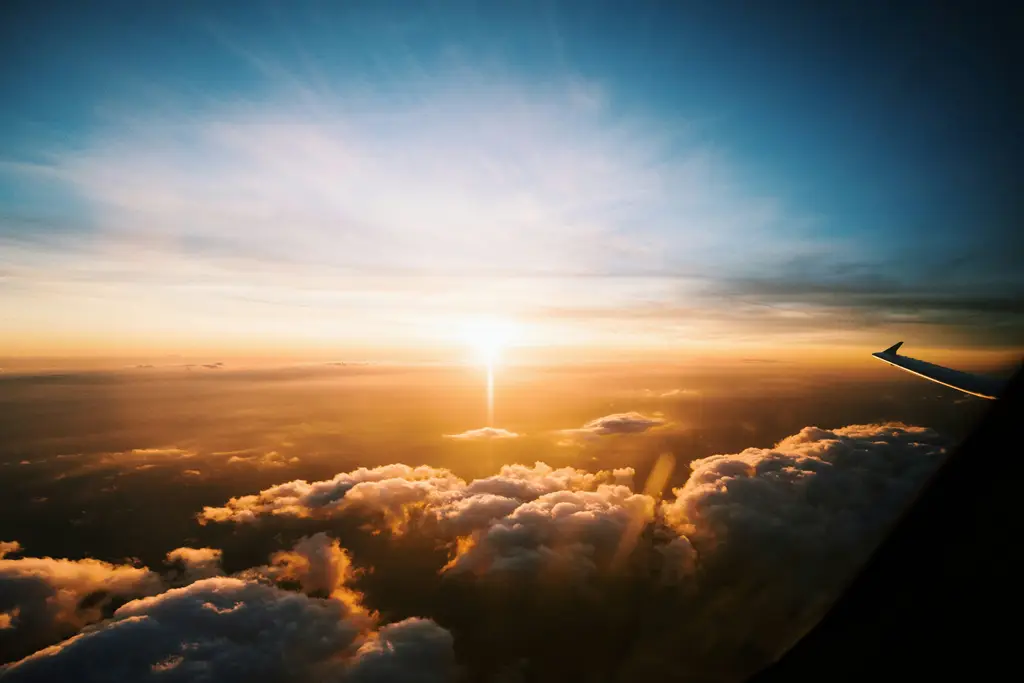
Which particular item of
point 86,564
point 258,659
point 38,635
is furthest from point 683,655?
point 86,564

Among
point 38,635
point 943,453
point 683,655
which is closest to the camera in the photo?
point 943,453

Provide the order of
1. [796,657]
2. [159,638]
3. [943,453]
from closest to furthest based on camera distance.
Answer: [796,657] → [943,453] → [159,638]

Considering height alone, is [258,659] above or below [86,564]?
above

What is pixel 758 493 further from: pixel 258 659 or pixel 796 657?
pixel 796 657

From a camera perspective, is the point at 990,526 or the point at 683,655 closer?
the point at 990,526

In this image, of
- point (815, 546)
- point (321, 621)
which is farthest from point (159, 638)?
point (815, 546)

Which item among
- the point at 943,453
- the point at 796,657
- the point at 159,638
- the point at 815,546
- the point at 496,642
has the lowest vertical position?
the point at 496,642

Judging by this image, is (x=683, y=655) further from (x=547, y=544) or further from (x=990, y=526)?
(x=990, y=526)
